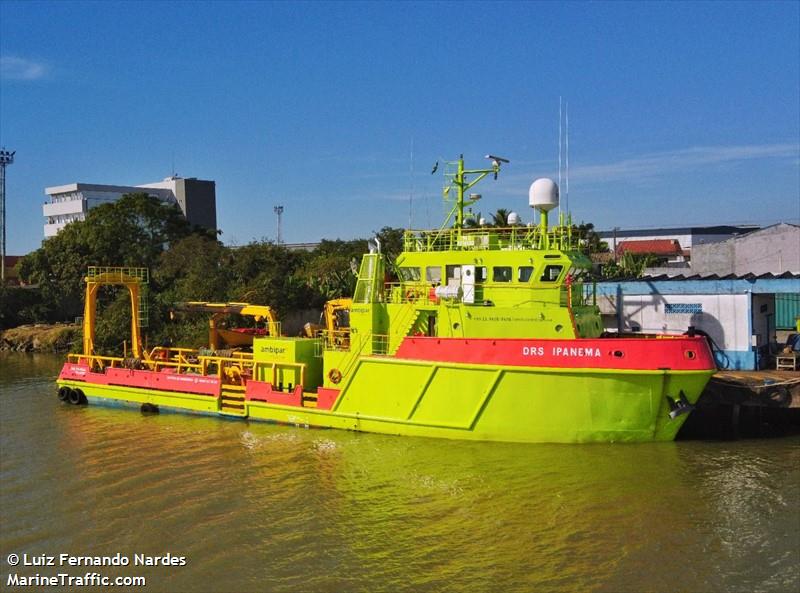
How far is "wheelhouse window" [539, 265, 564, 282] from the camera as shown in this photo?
14.7 metres

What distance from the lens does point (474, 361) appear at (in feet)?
46.1

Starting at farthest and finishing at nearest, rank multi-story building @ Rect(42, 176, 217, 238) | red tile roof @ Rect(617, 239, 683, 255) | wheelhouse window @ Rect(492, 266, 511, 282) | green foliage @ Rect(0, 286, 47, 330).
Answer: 1. multi-story building @ Rect(42, 176, 217, 238)
2. red tile roof @ Rect(617, 239, 683, 255)
3. green foliage @ Rect(0, 286, 47, 330)
4. wheelhouse window @ Rect(492, 266, 511, 282)

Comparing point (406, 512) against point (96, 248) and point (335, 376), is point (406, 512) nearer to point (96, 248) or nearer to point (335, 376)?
point (335, 376)

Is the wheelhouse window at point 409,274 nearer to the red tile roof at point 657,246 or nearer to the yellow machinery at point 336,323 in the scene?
the yellow machinery at point 336,323

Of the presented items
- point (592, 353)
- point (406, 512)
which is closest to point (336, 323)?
point (592, 353)

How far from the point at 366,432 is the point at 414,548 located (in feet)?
18.7

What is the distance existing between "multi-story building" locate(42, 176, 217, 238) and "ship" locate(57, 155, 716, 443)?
4861cm

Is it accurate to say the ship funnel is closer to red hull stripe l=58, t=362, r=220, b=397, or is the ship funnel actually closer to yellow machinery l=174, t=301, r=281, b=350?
yellow machinery l=174, t=301, r=281, b=350

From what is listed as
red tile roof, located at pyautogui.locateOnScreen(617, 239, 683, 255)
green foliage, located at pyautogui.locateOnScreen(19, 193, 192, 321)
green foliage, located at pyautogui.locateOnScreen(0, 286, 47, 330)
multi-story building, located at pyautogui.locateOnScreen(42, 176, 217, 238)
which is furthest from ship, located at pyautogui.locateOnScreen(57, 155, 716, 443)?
multi-story building, located at pyautogui.locateOnScreen(42, 176, 217, 238)

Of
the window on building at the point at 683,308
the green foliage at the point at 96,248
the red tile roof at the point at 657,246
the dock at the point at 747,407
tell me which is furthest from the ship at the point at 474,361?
the red tile roof at the point at 657,246

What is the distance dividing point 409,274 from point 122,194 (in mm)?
56649

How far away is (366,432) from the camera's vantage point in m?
15.4

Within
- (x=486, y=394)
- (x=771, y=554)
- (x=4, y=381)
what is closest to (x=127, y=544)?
(x=486, y=394)

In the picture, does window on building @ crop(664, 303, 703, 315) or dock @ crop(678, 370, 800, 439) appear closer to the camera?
dock @ crop(678, 370, 800, 439)
